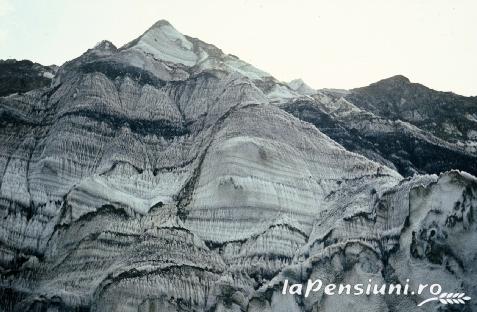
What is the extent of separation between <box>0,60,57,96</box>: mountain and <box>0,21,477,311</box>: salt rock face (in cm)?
770

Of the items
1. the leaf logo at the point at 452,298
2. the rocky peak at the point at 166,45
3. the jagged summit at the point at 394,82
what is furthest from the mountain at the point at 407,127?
the leaf logo at the point at 452,298

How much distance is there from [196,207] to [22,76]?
24177 mm

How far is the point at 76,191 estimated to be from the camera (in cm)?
2397

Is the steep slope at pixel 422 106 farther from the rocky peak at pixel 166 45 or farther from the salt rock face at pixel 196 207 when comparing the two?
the salt rock face at pixel 196 207

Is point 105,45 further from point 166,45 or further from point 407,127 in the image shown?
point 407,127

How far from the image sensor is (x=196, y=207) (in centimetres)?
2338

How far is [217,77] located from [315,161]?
35.0 ft

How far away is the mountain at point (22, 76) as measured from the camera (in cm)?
3962

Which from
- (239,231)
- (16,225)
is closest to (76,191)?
(16,225)

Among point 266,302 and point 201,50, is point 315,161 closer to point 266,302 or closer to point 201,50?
point 266,302

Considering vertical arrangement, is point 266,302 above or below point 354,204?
below

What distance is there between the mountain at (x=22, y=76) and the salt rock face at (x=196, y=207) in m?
7.70

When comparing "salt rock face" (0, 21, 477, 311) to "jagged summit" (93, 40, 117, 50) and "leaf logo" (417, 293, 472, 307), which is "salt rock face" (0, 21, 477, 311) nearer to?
"leaf logo" (417, 293, 472, 307)

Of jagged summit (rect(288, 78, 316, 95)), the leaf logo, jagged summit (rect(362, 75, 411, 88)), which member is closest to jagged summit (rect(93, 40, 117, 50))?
jagged summit (rect(288, 78, 316, 95))
